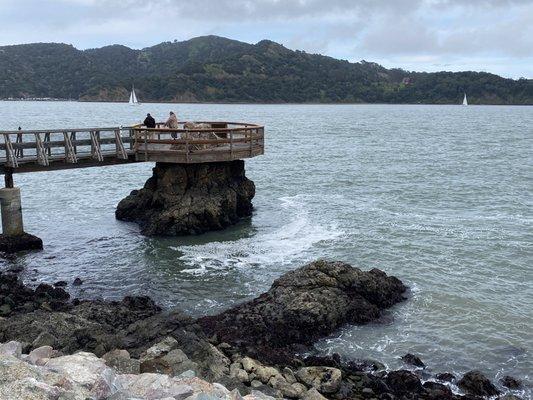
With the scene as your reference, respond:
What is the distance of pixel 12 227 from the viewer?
22594 mm

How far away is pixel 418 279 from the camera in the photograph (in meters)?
19.4

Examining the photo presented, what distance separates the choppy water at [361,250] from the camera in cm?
1551

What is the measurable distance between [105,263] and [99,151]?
4996 mm

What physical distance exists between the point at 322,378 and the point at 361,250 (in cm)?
1060

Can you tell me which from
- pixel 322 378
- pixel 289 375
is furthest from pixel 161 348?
pixel 322 378

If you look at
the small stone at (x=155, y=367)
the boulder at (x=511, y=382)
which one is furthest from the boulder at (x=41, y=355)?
the boulder at (x=511, y=382)

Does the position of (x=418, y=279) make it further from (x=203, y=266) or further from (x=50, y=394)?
(x=50, y=394)

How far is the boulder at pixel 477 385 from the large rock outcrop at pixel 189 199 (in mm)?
13851

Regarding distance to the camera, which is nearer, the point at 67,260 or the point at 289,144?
the point at 67,260

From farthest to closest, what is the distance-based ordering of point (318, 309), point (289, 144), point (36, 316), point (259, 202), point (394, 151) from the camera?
point (289, 144) → point (394, 151) → point (259, 202) → point (318, 309) → point (36, 316)

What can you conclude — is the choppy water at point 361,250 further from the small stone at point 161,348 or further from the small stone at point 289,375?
the small stone at point 161,348

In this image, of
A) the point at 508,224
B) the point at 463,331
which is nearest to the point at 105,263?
the point at 463,331

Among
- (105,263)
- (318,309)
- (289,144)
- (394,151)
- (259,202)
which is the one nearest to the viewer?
(318,309)

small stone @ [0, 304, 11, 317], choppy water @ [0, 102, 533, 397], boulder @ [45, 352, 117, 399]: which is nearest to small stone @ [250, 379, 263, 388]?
boulder @ [45, 352, 117, 399]
